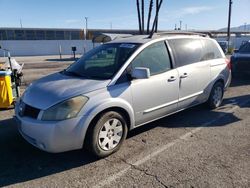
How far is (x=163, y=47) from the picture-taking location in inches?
182

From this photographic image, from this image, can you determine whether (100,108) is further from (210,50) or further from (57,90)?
(210,50)

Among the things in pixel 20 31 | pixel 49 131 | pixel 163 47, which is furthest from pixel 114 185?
pixel 20 31

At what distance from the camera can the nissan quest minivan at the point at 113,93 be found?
11.1 ft

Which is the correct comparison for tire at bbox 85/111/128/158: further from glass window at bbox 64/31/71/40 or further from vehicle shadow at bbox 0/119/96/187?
glass window at bbox 64/31/71/40

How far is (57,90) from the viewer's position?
3.62 meters

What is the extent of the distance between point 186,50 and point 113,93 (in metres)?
2.09

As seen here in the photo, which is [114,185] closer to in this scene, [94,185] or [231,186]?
[94,185]

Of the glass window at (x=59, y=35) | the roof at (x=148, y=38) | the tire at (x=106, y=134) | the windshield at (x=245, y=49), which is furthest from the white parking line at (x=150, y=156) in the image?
the glass window at (x=59, y=35)

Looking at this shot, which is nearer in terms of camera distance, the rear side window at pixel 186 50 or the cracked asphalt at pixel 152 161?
the cracked asphalt at pixel 152 161

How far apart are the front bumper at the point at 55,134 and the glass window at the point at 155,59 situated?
1408 millimetres

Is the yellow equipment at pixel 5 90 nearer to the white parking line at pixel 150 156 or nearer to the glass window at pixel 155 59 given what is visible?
the glass window at pixel 155 59

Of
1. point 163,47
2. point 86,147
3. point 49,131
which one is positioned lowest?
point 86,147

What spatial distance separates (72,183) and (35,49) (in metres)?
43.4

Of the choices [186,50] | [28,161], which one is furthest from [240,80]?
[28,161]
